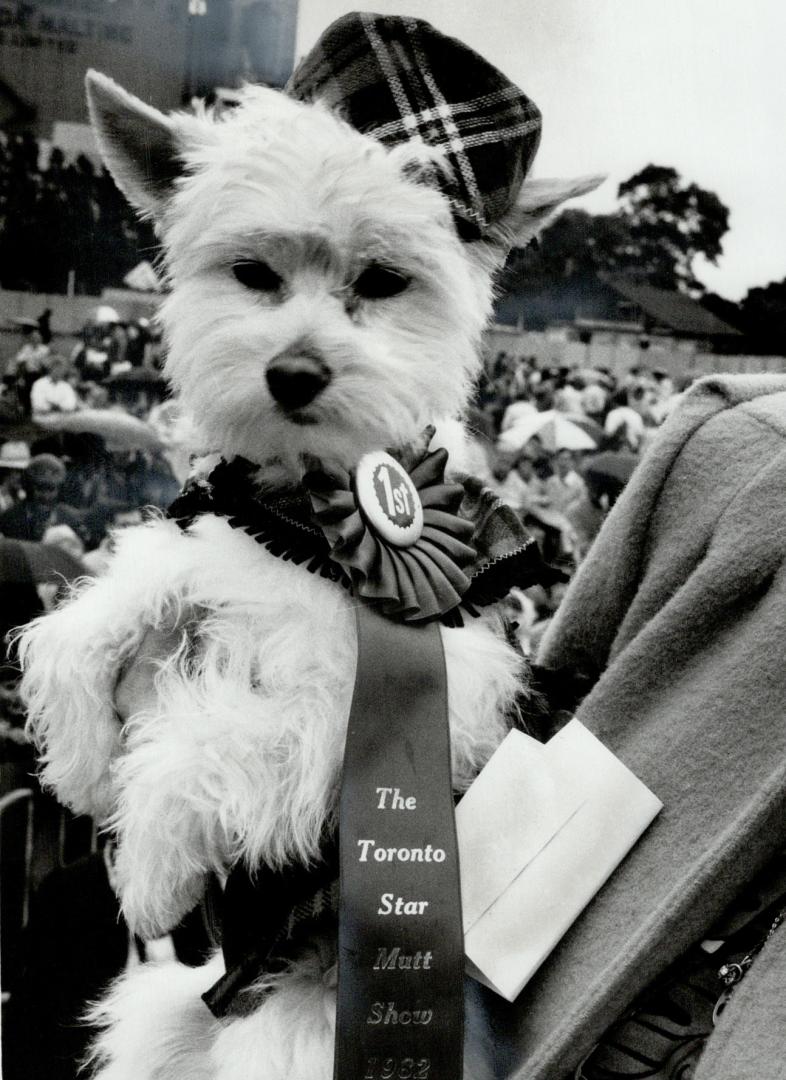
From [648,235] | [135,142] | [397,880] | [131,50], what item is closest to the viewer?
[397,880]

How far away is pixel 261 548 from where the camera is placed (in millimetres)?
813

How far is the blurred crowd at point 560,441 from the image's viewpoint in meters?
1.29

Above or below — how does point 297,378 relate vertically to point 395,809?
above

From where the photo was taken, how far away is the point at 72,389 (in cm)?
119

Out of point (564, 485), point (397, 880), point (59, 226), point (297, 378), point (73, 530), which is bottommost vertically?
point (397, 880)

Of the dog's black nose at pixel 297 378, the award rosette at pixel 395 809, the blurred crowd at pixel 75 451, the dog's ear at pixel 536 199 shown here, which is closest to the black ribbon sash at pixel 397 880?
the award rosette at pixel 395 809

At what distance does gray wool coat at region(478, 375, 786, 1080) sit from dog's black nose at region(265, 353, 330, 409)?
1.05 feet

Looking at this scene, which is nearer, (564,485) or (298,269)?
(298,269)

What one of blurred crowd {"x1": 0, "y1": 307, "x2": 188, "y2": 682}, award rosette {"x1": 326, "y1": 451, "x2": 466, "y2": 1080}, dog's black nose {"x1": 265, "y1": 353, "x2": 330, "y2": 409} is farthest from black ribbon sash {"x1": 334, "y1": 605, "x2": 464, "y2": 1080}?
blurred crowd {"x1": 0, "y1": 307, "x2": 188, "y2": 682}

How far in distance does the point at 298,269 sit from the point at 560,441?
0.68 metres

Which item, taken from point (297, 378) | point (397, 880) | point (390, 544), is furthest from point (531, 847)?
point (297, 378)

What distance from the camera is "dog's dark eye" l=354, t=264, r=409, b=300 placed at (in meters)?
0.79

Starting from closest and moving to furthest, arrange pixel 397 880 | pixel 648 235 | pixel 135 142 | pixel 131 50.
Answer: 1. pixel 397 880
2. pixel 135 142
3. pixel 131 50
4. pixel 648 235

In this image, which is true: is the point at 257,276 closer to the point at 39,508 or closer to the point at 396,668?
the point at 396,668
